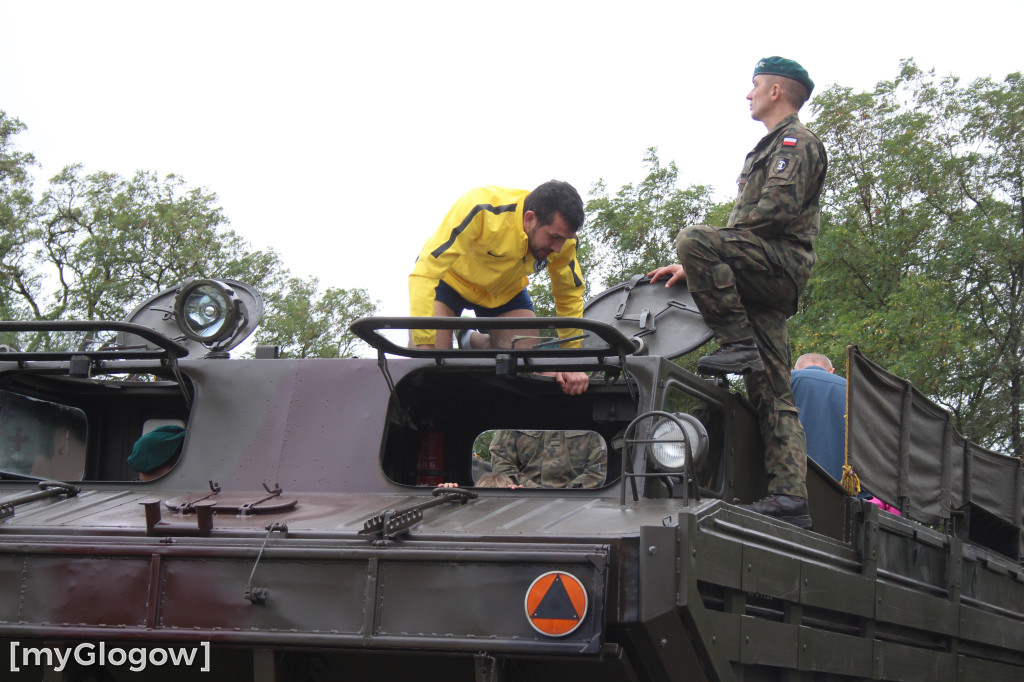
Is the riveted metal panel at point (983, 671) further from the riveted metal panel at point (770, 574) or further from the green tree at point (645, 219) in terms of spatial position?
the green tree at point (645, 219)

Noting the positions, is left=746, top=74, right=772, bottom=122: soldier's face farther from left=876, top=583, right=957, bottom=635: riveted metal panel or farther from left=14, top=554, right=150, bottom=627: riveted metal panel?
left=14, top=554, right=150, bottom=627: riveted metal panel

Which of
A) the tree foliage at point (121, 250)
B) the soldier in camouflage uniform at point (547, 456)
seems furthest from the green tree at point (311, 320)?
the soldier in camouflage uniform at point (547, 456)

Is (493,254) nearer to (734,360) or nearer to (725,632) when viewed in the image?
(734,360)

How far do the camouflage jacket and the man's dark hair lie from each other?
768 millimetres

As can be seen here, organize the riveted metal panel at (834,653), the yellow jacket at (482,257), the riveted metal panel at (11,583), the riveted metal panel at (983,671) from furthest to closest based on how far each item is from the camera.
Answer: the riveted metal panel at (983,671)
the yellow jacket at (482,257)
the riveted metal panel at (834,653)
the riveted metal panel at (11,583)

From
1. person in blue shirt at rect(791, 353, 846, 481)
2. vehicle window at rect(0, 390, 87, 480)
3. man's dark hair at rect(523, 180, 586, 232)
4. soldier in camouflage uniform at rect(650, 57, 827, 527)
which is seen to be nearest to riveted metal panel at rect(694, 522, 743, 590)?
soldier in camouflage uniform at rect(650, 57, 827, 527)

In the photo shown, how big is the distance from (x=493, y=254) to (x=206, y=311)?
1458 mm

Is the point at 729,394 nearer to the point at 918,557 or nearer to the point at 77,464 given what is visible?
the point at 918,557

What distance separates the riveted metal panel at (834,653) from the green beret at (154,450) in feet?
9.62

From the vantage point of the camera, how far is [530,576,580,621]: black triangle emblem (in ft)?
11.2

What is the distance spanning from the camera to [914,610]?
218 inches

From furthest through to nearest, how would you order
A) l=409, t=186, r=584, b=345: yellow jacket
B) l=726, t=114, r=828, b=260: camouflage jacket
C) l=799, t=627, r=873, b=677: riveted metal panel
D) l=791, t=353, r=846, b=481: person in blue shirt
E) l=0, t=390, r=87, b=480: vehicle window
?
l=791, t=353, r=846, b=481: person in blue shirt < l=409, t=186, r=584, b=345: yellow jacket < l=0, t=390, r=87, b=480: vehicle window < l=726, t=114, r=828, b=260: camouflage jacket < l=799, t=627, r=873, b=677: riveted metal panel

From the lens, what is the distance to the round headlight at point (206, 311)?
18.6 ft

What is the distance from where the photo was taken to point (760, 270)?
5.37 metres
